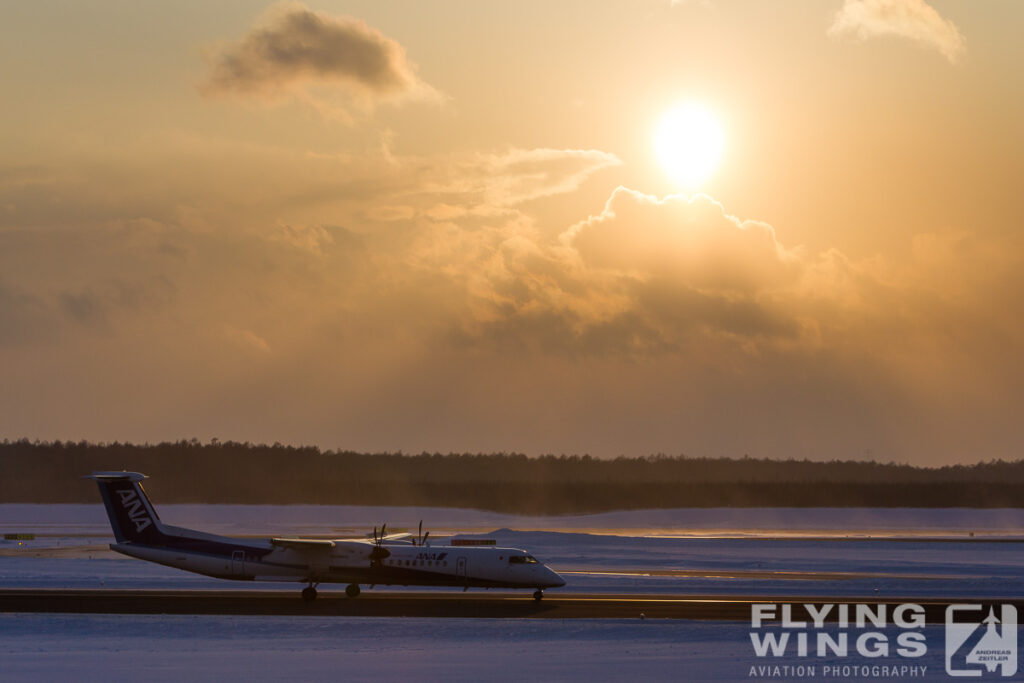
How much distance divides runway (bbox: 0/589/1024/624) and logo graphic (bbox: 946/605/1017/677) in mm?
1087

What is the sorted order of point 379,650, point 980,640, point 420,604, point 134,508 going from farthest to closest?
1. point 134,508
2. point 420,604
3. point 980,640
4. point 379,650

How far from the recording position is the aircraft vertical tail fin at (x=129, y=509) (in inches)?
1962

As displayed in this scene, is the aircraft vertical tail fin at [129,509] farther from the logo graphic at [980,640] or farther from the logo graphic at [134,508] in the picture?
the logo graphic at [980,640]

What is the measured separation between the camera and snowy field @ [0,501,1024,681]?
1276 inches

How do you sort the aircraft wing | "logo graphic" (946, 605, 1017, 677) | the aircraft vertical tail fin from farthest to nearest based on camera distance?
the aircraft vertical tail fin
the aircraft wing
"logo graphic" (946, 605, 1017, 677)

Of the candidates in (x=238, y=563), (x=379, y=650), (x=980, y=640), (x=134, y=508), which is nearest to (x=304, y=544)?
(x=238, y=563)

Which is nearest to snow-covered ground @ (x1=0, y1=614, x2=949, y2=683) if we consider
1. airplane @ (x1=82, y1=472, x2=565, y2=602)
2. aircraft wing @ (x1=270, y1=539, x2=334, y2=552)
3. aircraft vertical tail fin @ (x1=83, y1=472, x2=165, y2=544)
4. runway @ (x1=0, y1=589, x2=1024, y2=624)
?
runway @ (x1=0, y1=589, x2=1024, y2=624)

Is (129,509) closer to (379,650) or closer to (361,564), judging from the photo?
(361,564)

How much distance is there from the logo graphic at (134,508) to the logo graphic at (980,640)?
33.2 meters

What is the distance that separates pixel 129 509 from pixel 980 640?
1383 inches

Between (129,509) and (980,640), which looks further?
(129,509)

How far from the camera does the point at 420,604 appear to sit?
46.4 m

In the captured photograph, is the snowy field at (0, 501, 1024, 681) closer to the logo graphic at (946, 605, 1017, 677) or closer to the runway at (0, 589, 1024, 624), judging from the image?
the logo graphic at (946, 605, 1017, 677)

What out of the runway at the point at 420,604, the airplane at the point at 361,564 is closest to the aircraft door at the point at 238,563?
the airplane at the point at 361,564
